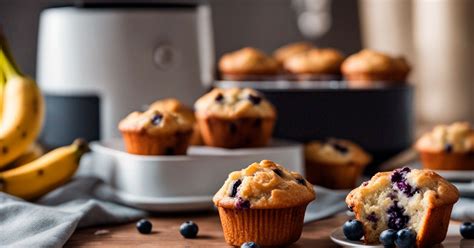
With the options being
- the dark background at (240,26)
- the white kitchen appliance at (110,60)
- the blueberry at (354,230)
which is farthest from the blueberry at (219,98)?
the dark background at (240,26)

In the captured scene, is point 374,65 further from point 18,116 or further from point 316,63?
point 18,116

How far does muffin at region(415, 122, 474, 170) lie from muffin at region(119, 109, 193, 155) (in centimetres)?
Result: 68

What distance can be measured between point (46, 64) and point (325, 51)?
2.79ft

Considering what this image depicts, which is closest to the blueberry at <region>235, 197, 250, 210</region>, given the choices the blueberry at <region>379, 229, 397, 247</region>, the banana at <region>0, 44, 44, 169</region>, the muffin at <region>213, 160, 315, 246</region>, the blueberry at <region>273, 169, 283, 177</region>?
the muffin at <region>213, 160, 315, 246</region>

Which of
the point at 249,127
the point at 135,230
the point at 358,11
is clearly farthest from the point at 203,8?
the point at 358,11

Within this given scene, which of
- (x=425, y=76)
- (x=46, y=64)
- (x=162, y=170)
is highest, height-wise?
(x=46, y=64)

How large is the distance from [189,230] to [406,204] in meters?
0.43

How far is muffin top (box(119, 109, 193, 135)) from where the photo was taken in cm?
212

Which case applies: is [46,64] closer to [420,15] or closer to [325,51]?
[325,51]

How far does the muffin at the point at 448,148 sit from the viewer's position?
7.98ft

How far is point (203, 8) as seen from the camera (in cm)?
277

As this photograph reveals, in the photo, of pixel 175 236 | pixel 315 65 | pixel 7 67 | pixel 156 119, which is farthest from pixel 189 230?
pixel 315 65

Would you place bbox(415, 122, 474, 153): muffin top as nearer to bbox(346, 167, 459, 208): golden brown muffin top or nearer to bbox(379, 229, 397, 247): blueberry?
bbox(346, 167, 459, 208): golden brown muffin top

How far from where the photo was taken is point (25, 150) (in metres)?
2.32
